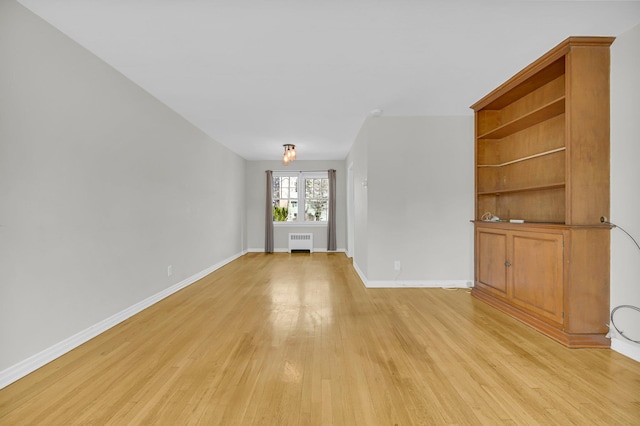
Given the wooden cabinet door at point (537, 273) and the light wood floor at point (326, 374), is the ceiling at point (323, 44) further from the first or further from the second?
the light wood floor at point (326, 374)

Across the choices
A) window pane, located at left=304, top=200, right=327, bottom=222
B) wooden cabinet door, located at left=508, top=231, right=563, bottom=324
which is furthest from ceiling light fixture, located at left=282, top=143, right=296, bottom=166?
wooden cabinet door, located at left=508, top=231, right=563, bottom=324

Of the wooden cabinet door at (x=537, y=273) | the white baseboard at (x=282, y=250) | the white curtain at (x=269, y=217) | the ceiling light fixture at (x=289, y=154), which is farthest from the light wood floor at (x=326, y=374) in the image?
the white baseboard at (x=282, y=250)

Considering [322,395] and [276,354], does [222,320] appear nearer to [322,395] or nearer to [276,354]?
[276,354]

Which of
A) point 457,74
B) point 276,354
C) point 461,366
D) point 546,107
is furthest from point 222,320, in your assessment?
point 546,107

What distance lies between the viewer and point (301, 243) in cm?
769

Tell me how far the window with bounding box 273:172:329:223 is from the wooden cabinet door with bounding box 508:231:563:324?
17.3ft

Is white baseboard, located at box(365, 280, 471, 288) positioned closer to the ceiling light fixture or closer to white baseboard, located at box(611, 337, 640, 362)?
white baseboard, located at box(611, 337, 640, 362)

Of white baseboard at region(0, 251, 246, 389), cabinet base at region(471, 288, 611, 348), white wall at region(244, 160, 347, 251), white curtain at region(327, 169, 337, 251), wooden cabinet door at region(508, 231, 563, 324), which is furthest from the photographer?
white wall at region(244, 160, 347, 251)

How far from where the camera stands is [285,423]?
147 centimetres

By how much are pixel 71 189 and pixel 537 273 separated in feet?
13.2

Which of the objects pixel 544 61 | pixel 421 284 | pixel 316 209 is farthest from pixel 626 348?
pixel 316 209

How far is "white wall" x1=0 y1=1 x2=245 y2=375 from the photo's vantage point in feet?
6.13

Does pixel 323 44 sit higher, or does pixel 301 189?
pixel 323 44

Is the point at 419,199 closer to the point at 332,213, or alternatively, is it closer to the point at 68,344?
the point at 332,213
